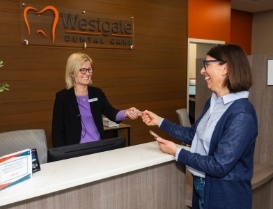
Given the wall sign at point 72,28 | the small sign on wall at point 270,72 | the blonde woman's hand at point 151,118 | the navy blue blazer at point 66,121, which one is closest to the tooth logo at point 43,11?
the wall sign at point 72,28

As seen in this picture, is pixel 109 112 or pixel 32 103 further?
pixel 32 103

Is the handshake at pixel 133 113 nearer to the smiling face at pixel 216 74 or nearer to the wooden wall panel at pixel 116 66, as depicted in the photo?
the smiling face at pixel 216 74

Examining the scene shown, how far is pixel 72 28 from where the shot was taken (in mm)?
4449

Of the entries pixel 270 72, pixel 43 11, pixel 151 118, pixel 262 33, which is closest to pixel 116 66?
pixel 43 11

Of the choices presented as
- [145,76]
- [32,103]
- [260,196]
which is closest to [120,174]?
[260,196]

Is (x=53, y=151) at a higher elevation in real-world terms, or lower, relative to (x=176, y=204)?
higher

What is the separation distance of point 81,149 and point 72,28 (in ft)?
11.0

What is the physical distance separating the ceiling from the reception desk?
6817mm

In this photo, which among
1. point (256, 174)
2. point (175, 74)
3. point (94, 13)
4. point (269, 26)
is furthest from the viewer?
point (269, 26)

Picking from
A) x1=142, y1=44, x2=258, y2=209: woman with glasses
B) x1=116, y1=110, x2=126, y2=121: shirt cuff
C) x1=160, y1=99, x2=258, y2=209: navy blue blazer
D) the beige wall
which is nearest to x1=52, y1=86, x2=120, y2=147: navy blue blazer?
x1=116, y1=110, x2=126, y2=121: shirt cuff

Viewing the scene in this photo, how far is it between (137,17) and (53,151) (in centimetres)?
424

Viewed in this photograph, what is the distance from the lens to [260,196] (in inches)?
90.9

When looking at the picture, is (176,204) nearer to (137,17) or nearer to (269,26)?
(137,17)

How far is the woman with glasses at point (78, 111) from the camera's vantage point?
2.37 meters
